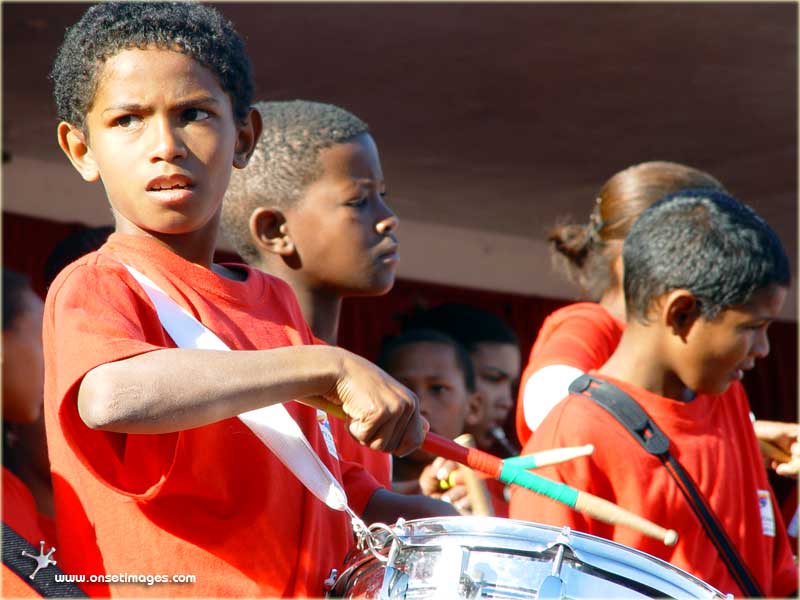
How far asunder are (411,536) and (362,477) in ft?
1.93

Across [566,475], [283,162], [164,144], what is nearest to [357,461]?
[566,475]

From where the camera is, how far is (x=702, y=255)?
310cm

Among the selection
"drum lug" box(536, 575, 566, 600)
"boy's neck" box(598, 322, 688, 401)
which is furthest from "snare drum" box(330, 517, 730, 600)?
"boy's neck" box(598, 322, 688, 401)

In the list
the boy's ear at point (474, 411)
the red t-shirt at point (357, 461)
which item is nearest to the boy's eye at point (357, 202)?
the red t-shirt at point (357, 461)

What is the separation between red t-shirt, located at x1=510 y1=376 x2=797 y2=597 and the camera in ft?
9.06

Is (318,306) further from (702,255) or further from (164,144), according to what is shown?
(164,144)

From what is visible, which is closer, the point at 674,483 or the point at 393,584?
the point at 393,584

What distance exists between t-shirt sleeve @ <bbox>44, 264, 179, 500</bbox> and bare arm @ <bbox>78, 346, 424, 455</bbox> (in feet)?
0.12

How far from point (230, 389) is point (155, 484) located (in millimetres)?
218

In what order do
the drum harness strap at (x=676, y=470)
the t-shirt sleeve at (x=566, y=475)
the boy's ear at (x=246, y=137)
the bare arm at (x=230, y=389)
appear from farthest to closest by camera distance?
the drum harness strap at (x=676, y=470), the t-shirt sleeve at (x=566, y=475), the boy's ear at (x=246, y=137), the bare arm at (x=230, y=389)

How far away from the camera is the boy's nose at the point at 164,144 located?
1998 millimetres

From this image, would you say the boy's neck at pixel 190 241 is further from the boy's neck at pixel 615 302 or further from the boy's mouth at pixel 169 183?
the boy's neck at pixel 615 302

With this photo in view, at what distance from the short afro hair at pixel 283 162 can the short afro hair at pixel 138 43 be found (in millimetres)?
876

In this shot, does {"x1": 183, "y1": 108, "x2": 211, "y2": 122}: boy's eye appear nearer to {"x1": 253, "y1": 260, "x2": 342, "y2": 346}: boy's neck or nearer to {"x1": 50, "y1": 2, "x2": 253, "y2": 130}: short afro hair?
{"x1": 50, "y1": 2, "x2": 253, "y2": 130}: short afro hair
